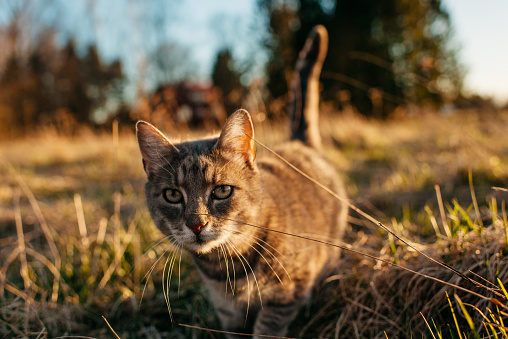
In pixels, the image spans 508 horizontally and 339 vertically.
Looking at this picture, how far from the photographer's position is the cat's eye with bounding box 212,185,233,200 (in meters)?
A: 1.35

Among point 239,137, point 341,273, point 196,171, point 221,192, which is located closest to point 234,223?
point 221,192

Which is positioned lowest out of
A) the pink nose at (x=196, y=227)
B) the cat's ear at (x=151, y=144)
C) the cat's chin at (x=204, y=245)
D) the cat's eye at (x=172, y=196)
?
the cat's chin at (x=204, y=245)

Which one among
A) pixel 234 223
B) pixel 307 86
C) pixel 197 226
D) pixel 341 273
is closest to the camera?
pixel 197 226

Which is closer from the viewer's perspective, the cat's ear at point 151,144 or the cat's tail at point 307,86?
the cat's ear at point 151,144

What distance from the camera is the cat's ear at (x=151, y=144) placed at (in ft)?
4.57

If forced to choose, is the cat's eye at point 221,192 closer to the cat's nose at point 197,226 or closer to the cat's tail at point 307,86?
the cat's nose at point 197,226

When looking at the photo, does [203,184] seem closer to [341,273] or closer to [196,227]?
[196,227]

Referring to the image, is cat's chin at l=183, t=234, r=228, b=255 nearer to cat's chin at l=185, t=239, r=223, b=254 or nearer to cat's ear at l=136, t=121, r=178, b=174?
cat's chin at l=185, t=239, r=223, b=254

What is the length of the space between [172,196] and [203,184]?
0.57ft

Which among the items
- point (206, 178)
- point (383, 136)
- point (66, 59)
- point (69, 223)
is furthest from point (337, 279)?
point (66, 59)

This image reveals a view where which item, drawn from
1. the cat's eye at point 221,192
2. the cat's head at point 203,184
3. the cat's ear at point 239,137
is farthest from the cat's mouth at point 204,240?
the cat's ear at point 239,137

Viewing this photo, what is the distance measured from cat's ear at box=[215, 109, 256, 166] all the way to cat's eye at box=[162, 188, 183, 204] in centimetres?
27

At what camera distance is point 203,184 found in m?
1.32

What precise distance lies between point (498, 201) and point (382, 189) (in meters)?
0.89
